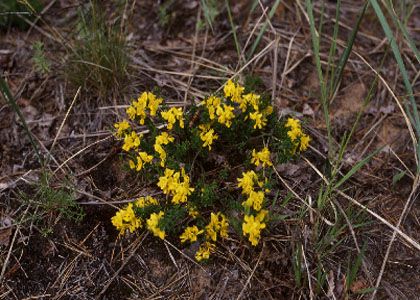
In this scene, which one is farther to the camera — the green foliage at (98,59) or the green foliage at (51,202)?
the green foliage at (98,59)

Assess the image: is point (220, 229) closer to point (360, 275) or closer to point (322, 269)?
point (322, 269)

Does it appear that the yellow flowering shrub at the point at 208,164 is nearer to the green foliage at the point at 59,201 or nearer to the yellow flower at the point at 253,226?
the yellow flower at the point at 253,226

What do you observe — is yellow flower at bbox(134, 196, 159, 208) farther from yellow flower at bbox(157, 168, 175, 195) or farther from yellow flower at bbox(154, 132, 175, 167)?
yellow flower at bbox(154, 132, 175, 167)

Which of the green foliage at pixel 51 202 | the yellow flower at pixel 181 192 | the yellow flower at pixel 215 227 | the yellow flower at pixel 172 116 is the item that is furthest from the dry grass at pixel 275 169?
the yellow flower at pixel 172 116

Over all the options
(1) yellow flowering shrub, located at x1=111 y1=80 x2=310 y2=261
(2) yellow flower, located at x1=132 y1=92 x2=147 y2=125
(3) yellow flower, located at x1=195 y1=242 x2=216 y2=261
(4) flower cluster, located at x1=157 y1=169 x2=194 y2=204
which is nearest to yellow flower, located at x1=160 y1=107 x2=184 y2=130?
(1) yellow flowering shrub, located at x1=111 y1=80 x2=310 y2=261

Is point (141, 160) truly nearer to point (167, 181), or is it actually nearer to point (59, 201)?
point (167, 181)

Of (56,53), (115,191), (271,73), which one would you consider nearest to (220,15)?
(271,73)
